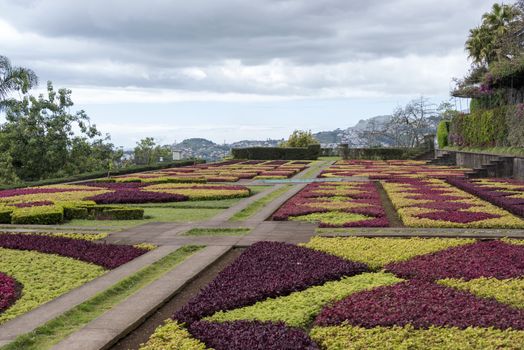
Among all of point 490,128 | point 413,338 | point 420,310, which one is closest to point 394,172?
point 490,128

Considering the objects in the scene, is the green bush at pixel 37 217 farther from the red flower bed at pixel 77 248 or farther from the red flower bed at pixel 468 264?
the red flower bed at pixel 468 264

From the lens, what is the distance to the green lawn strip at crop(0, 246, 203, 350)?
529 centimetres

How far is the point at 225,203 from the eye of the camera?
1764 cm

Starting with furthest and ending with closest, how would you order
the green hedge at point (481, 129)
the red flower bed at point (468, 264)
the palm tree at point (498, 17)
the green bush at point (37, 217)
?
the palm tree at point (498, 17)
the green hedge at point (481, 129)
the green bush at point (37, 217)
the red flower bed at point (468, 264)

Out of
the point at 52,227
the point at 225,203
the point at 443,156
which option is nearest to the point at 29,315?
the point at 52,227

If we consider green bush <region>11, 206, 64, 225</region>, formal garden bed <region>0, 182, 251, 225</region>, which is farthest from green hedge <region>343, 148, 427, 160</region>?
green bush <region>11, 206, 64, 225</region>

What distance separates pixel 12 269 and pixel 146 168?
3030 centimetres

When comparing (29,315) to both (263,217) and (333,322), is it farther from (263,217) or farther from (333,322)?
(263,217)

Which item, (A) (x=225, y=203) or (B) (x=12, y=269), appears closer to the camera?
(B) (x=12, y=269)

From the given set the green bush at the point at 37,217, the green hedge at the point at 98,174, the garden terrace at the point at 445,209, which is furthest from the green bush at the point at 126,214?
the green hedge at the point at 98,174

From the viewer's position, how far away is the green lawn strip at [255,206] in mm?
14250

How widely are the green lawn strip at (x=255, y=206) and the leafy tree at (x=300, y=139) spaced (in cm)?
4440

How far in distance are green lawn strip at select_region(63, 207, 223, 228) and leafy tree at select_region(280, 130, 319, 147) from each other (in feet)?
163

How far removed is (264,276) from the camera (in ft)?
24.6
